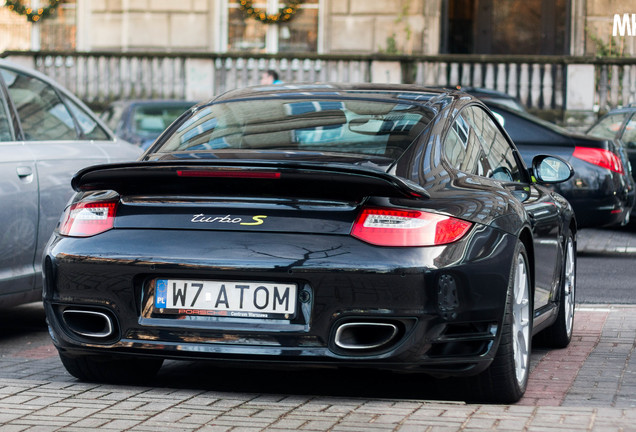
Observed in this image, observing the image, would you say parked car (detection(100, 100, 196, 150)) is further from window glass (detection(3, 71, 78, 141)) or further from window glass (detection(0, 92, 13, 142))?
window glass (detection(0, 92, 13, 142))

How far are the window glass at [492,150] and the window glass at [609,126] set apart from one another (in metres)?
8.74

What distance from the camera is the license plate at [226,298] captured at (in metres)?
5.11

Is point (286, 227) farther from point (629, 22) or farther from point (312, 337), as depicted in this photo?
point (629, 22)

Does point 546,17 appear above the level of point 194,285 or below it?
above

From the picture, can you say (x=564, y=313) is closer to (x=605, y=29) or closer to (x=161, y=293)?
(x=161, y=293)

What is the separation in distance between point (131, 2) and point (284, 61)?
3.39 m

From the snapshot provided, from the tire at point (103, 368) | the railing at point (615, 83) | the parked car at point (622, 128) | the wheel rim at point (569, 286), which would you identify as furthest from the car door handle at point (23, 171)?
the railing at point (615, 83)

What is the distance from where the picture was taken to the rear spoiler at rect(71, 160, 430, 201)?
502 cm

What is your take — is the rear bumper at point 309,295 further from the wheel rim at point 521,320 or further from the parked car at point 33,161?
the parked car at point 33,161

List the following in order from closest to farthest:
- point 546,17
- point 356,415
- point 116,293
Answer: point 356,415 < point 116,293 < point 546,17

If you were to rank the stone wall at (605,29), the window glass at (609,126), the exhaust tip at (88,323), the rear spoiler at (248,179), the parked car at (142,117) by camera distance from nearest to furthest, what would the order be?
the rear spoiler at (248,179), the exhaust tip at (88,323), the window glass at (609,126), the parked car at (142,117), the stone wall at (605,29)

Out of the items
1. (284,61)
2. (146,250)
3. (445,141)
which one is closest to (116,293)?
(146,250)

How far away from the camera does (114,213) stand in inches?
211

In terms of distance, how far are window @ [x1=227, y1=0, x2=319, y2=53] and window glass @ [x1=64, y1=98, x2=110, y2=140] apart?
1710 centimetres
